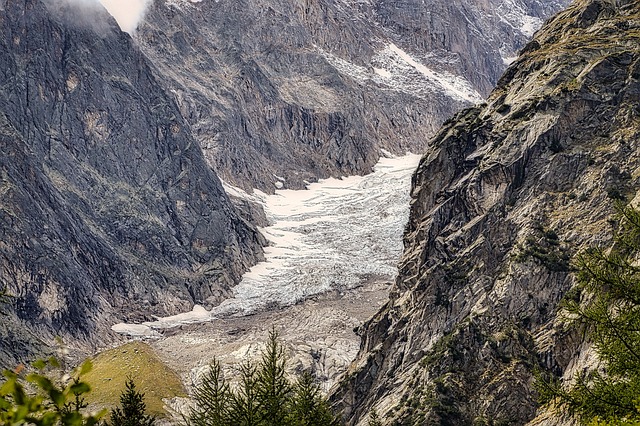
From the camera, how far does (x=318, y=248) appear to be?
162250 mm

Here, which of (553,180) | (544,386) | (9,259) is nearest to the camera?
(544,386)

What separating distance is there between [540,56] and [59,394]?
7411 centimetres

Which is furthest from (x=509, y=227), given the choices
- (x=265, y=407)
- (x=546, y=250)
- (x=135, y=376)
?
(x=135, y=376)

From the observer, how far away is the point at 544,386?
1678 centimetres

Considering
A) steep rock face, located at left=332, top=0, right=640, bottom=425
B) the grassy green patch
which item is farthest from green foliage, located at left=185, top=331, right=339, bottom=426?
the grassy green patch

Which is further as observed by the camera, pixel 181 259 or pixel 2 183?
pixel 181 259

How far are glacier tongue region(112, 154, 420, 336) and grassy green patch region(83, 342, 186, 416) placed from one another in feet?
45.3

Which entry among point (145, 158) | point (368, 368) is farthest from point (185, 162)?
point (368, 368)

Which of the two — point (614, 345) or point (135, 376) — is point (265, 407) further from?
point (135, 376)

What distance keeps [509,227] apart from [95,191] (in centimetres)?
9197

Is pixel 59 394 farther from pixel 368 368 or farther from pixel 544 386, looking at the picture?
pixel 368 368

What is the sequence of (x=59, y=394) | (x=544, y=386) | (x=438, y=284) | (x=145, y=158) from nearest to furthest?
(x=59, y=394) → (x=544, y=386) → (x=438, y=284) → (x=145, y=158)

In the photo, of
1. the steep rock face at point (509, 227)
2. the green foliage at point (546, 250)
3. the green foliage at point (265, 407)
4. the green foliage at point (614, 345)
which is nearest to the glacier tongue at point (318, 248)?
the steep rock face at point (509, 227)

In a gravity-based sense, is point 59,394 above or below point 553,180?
above
